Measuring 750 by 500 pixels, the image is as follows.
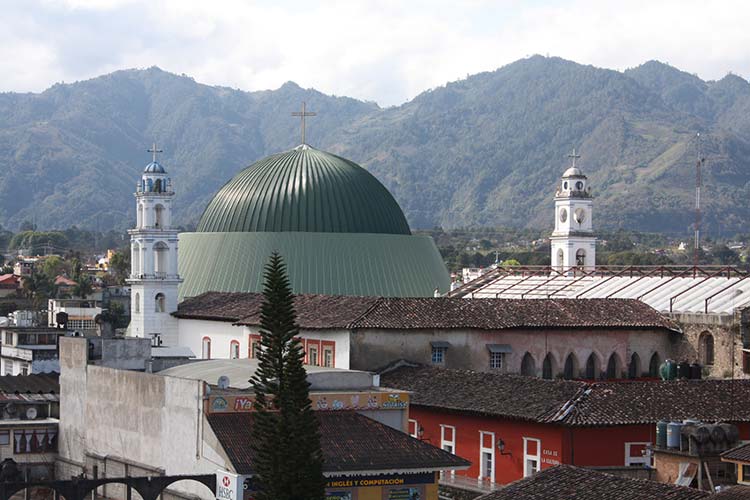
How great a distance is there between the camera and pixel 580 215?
290 feet

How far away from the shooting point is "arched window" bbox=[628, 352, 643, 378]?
63.0 meters

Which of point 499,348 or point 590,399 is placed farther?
point 499,348

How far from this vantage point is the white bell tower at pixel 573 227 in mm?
86812

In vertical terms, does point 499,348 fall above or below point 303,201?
below

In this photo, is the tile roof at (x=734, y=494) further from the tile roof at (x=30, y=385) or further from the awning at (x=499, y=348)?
the tile roof at (x=30, y=385)

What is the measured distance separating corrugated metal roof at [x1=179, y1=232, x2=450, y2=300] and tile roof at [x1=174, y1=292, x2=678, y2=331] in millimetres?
10933

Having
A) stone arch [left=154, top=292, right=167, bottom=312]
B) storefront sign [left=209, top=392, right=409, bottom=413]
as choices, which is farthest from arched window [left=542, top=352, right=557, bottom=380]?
stone arch [left=154, top=292, right=167, bottom=312]

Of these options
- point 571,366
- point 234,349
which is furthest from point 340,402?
point 234,349

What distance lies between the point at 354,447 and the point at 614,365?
918 inches

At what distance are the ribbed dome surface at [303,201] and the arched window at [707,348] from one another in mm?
25129

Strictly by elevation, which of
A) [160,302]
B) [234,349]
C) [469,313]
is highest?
[160,302]

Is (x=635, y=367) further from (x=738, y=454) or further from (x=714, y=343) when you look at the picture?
(x=738, y=454)

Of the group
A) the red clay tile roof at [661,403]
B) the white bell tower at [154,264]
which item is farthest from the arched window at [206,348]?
the red clay tile roof at [661,403]

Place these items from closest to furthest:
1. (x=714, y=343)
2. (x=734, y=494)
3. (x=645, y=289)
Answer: (x=734, y=494) → (x=714, y=343) → (x=645, y=289)
